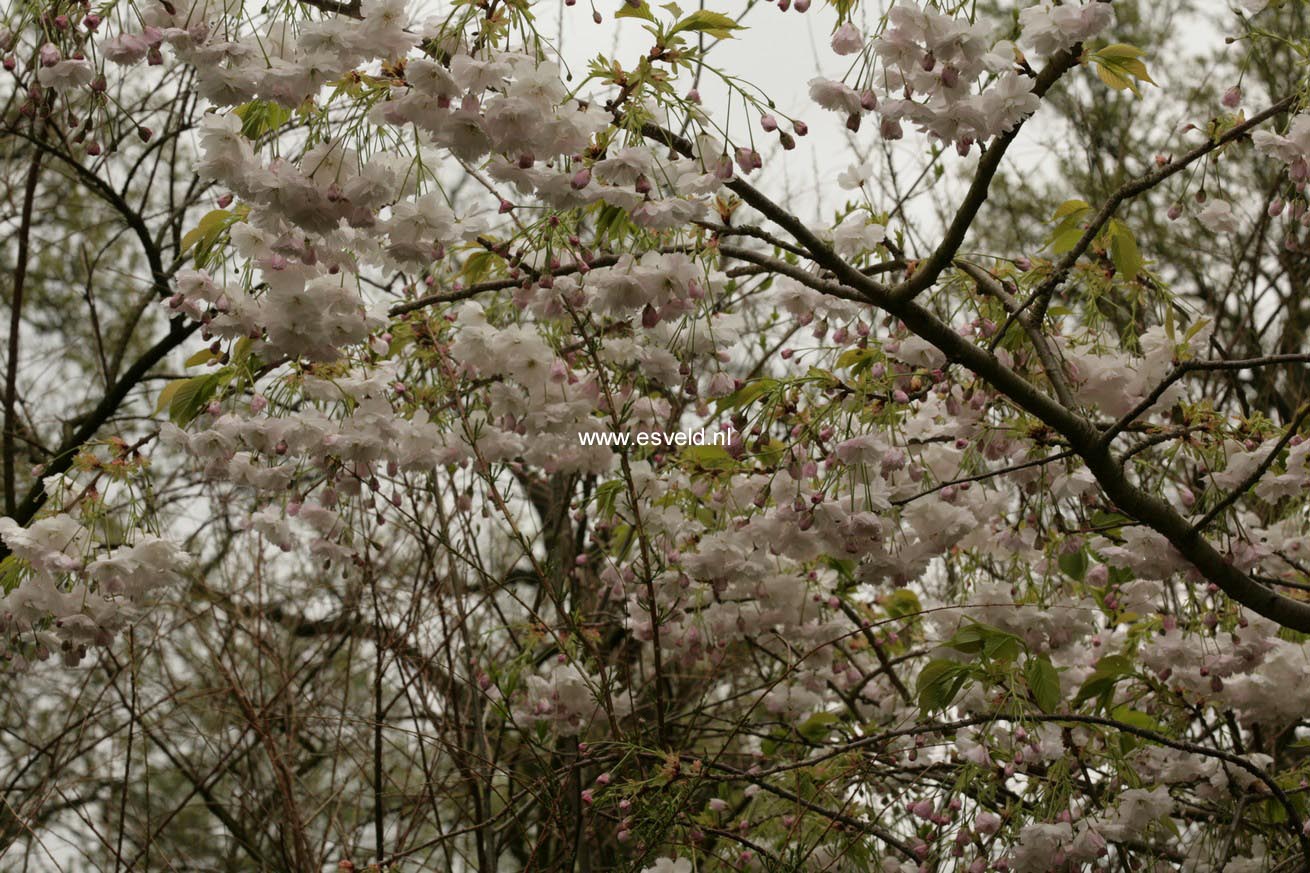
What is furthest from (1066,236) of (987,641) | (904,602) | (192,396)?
(192,396)

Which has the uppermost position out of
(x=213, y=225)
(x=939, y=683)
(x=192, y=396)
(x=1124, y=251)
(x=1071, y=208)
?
(x=1071, y=208)

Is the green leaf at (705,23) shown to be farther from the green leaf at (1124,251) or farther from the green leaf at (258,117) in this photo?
the green leaf at (1124,251)

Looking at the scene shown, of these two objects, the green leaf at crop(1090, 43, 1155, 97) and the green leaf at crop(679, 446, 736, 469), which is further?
the green leaf at crop(679, 446, 736, 469)

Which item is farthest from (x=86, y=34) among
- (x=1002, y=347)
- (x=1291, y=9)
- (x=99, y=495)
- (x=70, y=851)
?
(x=1291, y=9)

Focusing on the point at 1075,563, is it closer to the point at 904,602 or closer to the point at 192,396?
the point at 904,602

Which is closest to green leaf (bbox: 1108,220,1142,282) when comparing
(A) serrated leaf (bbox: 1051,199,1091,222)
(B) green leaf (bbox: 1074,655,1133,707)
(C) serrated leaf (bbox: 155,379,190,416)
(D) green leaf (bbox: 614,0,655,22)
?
(A) serrated leaf (bbox: 1051,199,1091,222)

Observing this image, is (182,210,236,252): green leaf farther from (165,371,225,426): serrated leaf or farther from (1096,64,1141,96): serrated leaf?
(1096,64,1141,96): serrated leaf

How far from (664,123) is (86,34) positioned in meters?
0.88

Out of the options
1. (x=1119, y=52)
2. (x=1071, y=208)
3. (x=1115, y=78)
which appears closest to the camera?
(x=1119, y=52)

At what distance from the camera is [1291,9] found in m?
5.24

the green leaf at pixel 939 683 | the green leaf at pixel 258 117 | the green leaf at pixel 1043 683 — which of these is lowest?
the green leaf at pixel 939 683

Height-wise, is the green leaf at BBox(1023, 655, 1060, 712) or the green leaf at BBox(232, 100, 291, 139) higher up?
the green leaf at BBox(232, 100, 291, 139)

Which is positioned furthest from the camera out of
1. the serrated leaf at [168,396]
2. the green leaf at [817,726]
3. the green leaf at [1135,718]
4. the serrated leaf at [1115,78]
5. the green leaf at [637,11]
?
the green leaf at [817,726]

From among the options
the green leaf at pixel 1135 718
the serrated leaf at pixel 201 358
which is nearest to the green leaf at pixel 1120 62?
the green leaf at pixel 1135 718
